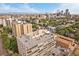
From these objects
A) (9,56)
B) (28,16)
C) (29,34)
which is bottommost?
(9,56)

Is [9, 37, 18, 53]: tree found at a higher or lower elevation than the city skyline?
lower

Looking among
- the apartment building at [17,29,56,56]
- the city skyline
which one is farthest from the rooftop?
the city skyline

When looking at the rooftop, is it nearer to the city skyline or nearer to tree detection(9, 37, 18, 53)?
tree detection(9, 37, 18, 53)

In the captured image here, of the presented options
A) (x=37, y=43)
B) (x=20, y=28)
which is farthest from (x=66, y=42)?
(x=20, y=28)

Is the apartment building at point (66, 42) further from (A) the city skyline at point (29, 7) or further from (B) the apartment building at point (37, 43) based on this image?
(A) the city skyline at point (29, 7)

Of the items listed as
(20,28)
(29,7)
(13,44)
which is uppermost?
(29,7)

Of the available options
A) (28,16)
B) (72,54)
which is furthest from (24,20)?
(72,54)

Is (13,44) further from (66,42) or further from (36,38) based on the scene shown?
(66,42)

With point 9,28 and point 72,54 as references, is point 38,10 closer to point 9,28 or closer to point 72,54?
point 9,28
